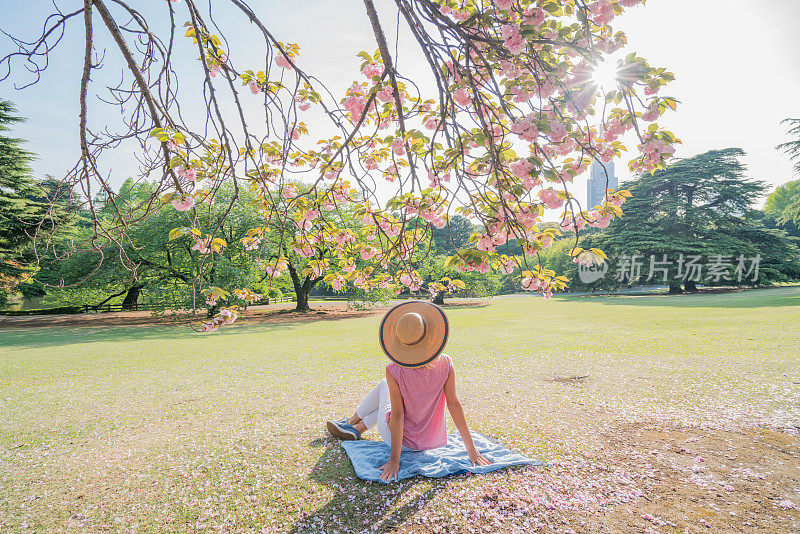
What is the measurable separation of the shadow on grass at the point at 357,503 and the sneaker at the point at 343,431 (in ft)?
1.34

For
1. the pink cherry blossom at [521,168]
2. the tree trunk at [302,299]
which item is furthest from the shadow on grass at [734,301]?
the tree trunk at [302,299]

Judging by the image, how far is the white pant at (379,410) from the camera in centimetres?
305

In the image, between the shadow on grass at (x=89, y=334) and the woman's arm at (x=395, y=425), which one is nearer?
the woman's arm at (x=395, y=425)

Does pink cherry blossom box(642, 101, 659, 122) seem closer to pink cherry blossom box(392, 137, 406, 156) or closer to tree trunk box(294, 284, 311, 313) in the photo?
pink cherry blossom box(392, 137, 406, 156)

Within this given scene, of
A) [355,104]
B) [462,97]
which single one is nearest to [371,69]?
[355,104]

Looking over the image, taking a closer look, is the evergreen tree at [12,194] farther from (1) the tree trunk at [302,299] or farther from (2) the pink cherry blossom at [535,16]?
(2) the pink cherry blossom at [535,16]

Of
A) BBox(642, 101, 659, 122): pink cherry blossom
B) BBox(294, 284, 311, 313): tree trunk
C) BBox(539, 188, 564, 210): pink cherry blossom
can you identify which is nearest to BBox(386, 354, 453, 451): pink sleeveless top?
BBox(539, 188, 564, 210): pink cherry blossom

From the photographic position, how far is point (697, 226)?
87.0 feet

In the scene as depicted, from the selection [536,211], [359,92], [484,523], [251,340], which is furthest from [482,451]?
[251,340]

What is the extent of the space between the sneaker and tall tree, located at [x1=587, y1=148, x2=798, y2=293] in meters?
29.0

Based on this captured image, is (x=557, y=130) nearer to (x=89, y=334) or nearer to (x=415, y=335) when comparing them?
(x=415, y=335)

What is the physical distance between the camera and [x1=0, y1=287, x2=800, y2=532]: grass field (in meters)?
2.38

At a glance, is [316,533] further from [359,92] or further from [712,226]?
[712,226]

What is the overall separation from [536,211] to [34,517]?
4.07 m
